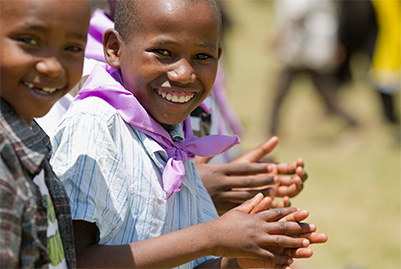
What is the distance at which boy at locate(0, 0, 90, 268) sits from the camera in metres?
1.41

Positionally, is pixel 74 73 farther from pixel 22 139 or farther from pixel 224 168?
pixel 224 168

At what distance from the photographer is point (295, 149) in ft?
24.0

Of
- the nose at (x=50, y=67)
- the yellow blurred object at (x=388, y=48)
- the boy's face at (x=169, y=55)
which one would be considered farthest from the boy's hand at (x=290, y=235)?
the yellow blurred object at (x=388, y=48)

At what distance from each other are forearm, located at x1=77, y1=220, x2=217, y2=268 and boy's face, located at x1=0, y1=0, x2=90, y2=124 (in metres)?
0.44

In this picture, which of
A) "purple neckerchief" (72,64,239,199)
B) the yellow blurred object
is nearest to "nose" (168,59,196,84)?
"purple neckerchief" (72,64,239,199)

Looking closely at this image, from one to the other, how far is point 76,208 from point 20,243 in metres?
0.30

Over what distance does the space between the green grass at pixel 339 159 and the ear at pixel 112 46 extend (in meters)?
2.02

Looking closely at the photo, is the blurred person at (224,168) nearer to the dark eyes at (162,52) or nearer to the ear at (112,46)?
the ear at (112,46)

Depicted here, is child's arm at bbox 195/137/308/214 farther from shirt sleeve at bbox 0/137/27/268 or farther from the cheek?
shirt sleeve at bbox 0/137/27/268

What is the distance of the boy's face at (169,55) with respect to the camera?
1894mm

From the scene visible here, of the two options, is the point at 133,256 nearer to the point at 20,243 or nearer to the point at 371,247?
the point at 20,243

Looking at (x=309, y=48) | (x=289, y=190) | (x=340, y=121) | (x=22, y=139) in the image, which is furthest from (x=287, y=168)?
(x=340, y=121)

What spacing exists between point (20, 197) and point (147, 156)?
57 centimetres

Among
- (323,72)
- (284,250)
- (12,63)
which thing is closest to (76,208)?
(12,63)
